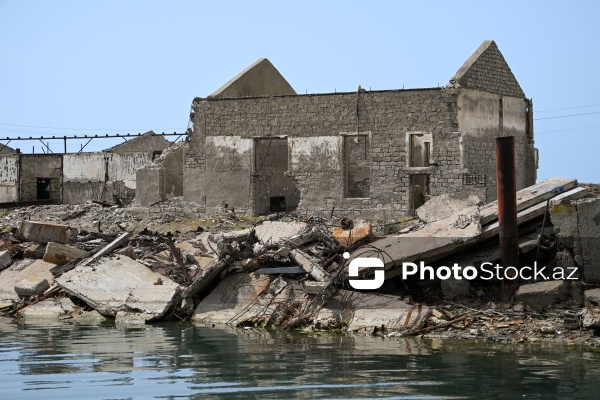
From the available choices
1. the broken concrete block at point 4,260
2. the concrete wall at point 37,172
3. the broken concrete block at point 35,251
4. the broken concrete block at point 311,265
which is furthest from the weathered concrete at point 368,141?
the broken concrete block at point 311,265

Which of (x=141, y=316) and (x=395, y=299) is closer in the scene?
(x=395, y=299)

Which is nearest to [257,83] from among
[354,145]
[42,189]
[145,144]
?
[354,145]

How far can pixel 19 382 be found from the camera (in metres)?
9.97

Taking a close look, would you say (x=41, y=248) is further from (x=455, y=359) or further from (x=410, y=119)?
(x=410, y=119)

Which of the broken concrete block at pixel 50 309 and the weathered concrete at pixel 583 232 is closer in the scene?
the weathered concrete at pixel 583 232

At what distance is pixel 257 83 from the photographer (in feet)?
107

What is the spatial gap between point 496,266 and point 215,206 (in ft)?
53.8

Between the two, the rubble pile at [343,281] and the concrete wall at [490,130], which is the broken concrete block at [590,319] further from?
the concrete wall at [490,130]

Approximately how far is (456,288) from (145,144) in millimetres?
27469

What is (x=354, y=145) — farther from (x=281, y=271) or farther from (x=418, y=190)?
(x=281, y=271)

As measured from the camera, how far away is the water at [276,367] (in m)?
9.39

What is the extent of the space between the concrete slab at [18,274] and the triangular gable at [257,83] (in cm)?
1335

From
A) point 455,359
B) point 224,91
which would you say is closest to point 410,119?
point 224,91

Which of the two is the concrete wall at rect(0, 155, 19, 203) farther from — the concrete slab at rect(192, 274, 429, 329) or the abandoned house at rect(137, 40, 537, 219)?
the concrete slab at rect(192, 274, 429, 329)
